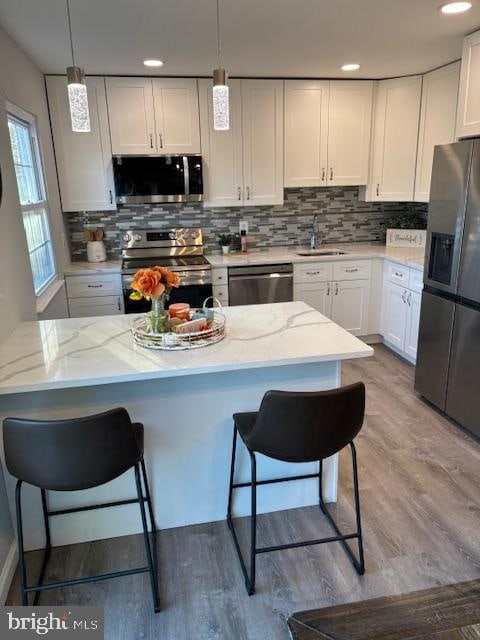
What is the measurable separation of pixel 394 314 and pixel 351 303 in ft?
1.36

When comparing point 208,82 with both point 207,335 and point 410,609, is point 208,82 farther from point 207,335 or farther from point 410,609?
point 410,609

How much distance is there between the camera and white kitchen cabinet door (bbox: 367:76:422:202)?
4.08m

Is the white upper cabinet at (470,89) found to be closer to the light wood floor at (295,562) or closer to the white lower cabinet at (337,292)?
the white lower cabinet at (337,292)

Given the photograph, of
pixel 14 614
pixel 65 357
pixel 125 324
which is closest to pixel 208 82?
pixel 125 324

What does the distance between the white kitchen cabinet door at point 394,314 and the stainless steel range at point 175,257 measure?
165 cm

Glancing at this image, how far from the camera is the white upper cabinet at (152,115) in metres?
3.83

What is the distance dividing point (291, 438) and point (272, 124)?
3323 millimetres

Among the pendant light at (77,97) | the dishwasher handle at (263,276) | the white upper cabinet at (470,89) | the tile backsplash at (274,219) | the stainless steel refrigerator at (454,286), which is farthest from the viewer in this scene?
the tile backsplash at (274,219)

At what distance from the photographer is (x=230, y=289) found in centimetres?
412

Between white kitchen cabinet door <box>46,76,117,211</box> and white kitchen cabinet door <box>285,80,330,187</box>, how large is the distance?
1607mm

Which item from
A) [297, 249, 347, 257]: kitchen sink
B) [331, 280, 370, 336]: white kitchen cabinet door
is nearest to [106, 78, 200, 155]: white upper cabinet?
[297, 249, 347, 257]: kitchen sink

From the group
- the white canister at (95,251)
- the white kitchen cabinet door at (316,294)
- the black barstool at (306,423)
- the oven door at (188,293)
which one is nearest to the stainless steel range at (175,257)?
the oven door at (188,293)

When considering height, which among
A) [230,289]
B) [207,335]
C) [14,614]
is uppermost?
[207,335]

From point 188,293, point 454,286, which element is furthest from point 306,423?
point 188,293
